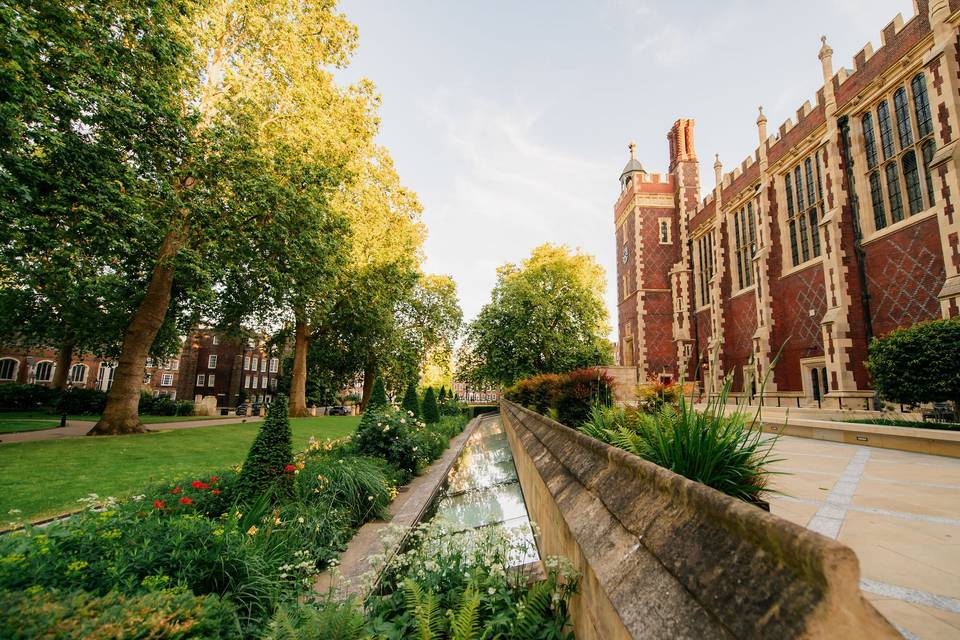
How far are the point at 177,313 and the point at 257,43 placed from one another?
39.9ft

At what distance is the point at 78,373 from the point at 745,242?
72070 millimetres

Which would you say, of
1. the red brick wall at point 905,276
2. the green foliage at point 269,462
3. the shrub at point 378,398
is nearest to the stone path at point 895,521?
the green foliage at point 269,462

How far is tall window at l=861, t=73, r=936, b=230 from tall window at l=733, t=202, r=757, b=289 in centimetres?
686

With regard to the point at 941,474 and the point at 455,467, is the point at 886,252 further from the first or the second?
the point at 455,467

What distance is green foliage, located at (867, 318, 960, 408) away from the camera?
379 inches

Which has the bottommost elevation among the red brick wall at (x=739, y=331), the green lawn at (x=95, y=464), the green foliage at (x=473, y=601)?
the green lawn at (x=95, y=464)

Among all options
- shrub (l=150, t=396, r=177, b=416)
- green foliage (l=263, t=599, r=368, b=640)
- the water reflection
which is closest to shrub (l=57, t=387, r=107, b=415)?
shrub (l=150, t=396, r=177, b=416)

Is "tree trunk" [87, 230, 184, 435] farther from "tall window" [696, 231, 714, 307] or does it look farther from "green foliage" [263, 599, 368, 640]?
"tall window" [696, 231, 714, 307]

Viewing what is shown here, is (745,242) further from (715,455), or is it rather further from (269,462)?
(269,462)

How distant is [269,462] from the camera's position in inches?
207

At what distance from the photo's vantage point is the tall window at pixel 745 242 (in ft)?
78.2

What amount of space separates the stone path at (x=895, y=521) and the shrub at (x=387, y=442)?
264 inches

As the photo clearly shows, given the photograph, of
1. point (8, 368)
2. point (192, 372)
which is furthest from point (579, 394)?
point (8, 368)

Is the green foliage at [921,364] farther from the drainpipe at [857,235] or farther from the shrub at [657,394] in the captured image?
the shrub at [657,394]
